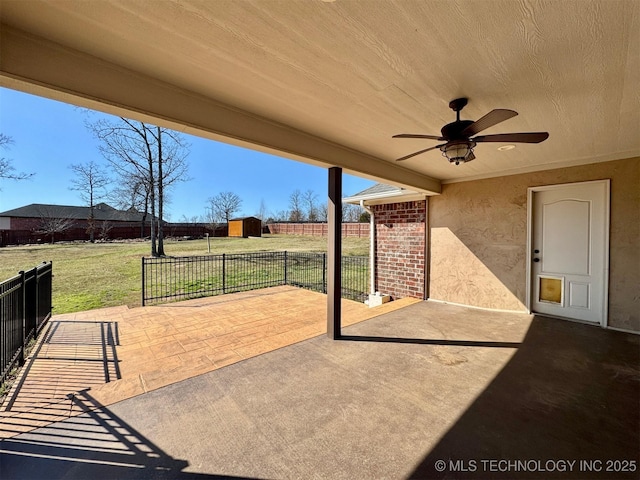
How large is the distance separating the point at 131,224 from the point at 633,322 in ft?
88.9

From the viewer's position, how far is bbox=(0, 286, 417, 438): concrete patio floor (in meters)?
2.30

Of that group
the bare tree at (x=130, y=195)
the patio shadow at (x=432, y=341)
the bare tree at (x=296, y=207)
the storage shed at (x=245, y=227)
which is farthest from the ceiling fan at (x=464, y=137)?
the bare tree at (x=296, y=207)

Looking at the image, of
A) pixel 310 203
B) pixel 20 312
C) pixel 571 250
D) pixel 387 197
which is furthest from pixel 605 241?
pixel 310 203

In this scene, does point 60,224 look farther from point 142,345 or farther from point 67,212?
Result: point 142,345

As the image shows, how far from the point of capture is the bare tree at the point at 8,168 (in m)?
3.72

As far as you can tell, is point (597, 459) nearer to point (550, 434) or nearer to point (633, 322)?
point (550, 434)

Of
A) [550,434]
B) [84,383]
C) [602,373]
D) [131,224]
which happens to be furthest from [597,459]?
[131,224]

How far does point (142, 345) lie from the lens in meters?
3.37

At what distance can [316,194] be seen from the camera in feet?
105

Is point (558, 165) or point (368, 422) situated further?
point (558, 165)

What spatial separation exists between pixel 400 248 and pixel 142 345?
5165 mm

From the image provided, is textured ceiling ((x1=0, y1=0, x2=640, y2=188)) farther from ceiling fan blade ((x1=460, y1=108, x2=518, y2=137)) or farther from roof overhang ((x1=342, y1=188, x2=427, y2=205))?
roof overhang ((x1=342, y1=188, x2=427, y2=205))

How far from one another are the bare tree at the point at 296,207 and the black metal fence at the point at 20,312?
29.1 metres

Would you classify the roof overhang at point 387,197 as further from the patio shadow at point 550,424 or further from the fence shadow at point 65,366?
the fence shadow at point 65,366
